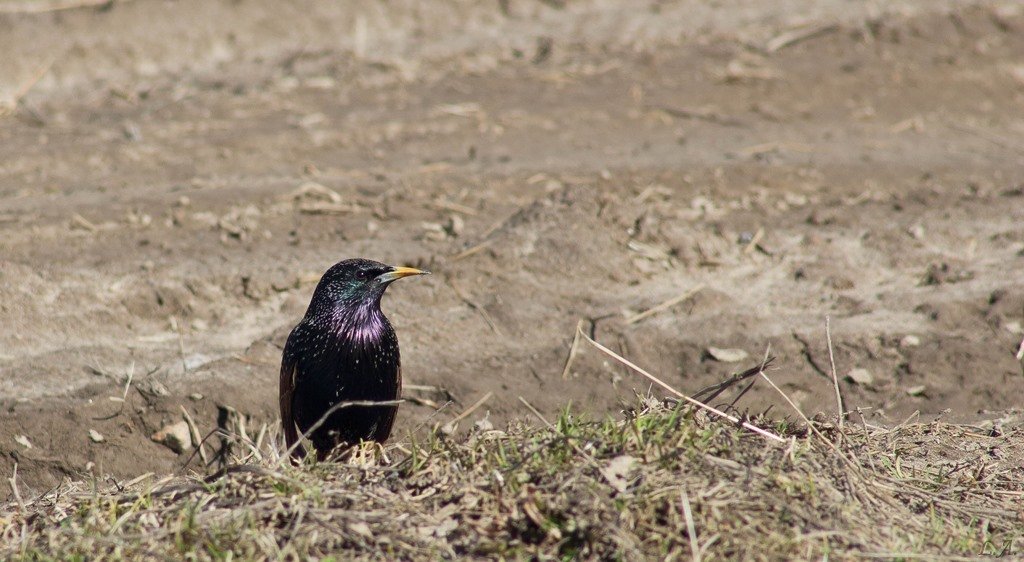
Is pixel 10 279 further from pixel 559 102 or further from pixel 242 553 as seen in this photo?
pixel 559 102

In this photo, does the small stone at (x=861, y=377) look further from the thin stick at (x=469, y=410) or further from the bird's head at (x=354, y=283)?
the bird's head at (x=354, y=283)

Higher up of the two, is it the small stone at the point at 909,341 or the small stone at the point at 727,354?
the small stone at the point at 727,354

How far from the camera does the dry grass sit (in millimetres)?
3209

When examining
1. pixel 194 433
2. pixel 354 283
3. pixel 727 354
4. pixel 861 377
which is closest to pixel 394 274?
pixel 354 283

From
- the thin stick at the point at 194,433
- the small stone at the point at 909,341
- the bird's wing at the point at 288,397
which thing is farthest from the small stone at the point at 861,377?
the thin stick at the point at 194,433

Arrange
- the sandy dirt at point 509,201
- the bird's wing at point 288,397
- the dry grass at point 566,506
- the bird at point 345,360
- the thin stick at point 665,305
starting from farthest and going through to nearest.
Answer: the thin stick at point 665,305 < the sandy dirt at point 509,201 < the bird's wing at point 288,397 < the bird at point 345,360 < the dry grass at point 566,506

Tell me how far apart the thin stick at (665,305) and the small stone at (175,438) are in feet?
7.43

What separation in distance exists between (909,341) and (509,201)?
2641mm

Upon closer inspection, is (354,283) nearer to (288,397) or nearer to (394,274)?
(394,274)

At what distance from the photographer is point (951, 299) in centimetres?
605

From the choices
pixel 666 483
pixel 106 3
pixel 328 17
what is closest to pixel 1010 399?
pixel 666 483

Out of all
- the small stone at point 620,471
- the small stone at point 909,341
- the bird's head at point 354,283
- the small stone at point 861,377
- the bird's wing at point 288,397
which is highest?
the bird's head at point 354,283

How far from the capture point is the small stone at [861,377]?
5.43 meters

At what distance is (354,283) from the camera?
4590 mm
